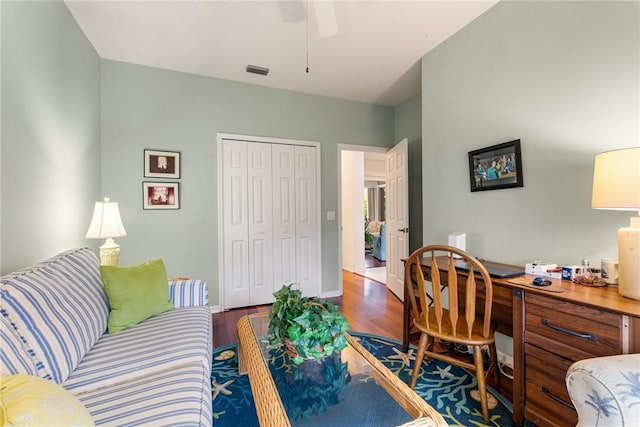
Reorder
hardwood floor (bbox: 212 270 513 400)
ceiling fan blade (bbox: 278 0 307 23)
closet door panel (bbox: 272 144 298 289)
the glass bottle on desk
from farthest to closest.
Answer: closet door panel (bbox: 272 144 298 289) < hardwood floor (bbox: 212 270 513 400) < ceiling fan blade (bbox: 278 0 307 23) < the glass bottle on desk

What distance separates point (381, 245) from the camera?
21.4ft

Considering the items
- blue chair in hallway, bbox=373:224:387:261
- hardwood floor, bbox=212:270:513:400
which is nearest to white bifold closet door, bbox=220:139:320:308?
hardwood floor, bbox=212:270:513:400

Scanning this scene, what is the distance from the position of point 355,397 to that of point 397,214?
277 centimetres

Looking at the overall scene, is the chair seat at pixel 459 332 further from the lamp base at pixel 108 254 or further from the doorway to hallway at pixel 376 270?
the doorway to hallway at pixel 376 270

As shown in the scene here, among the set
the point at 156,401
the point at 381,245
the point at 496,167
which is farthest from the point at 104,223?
the point at 381,245

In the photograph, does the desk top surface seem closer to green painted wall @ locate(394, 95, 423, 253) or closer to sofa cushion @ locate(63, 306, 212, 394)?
sofa cushion @ locate(63, 306, 212, 394)

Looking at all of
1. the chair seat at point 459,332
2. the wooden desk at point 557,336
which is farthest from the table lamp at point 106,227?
the wooden desk at point 557,336

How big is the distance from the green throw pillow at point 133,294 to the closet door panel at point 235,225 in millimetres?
1408

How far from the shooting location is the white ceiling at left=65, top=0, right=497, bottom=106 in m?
2.10

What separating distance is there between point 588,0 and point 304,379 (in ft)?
8.21

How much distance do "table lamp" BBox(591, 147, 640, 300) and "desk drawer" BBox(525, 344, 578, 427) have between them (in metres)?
0.43

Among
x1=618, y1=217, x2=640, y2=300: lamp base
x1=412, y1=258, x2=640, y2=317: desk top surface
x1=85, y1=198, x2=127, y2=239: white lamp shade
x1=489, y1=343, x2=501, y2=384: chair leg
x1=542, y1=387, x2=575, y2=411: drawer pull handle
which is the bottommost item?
x1=489, y1=343, x2=501, y2=384: chair leg

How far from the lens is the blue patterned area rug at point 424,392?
1.52 m

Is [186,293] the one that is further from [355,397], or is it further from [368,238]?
[368,238]
